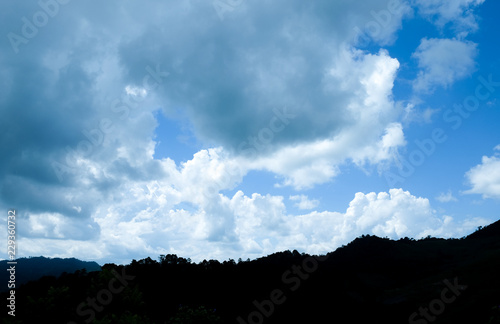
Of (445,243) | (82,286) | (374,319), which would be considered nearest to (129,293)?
(82,286)

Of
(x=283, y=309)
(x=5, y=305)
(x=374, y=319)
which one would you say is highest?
(x=5, y=305)

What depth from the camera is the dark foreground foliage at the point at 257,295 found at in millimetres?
19750

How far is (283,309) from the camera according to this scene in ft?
111

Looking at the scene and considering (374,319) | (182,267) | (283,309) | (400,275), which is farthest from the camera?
(400,275)

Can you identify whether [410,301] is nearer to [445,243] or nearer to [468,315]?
[468,315]

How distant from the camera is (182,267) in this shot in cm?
4503

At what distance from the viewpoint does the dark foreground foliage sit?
1975 centimetres

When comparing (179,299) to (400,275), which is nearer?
(179,299)

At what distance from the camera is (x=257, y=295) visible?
36.2 m

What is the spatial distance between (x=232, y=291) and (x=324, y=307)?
10.9m

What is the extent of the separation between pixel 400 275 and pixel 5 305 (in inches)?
2257

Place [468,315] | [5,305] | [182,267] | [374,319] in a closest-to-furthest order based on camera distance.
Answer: [5,305]
[468,315]
[374,319]
[182,267]

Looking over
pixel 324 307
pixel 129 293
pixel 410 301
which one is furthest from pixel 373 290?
pixel 129 293

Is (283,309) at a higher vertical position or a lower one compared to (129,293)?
lower
